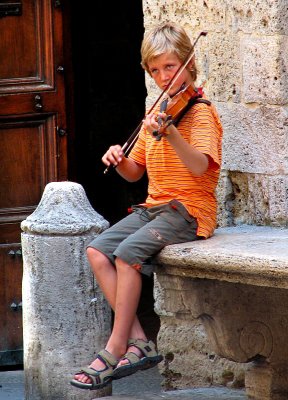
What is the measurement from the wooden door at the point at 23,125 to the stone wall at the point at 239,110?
2.66ft

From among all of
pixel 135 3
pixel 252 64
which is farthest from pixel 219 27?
pixel 135 3

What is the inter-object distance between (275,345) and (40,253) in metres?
1.11

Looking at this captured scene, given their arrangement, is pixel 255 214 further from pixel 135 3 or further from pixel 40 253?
pixel 135 3

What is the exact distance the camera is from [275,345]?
20.4 feet

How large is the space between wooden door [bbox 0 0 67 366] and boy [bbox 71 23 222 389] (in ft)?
5.35

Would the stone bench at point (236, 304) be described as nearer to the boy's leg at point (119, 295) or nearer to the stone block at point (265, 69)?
the boy's leg at point (119, 295)

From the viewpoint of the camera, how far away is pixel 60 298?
20.6 ft

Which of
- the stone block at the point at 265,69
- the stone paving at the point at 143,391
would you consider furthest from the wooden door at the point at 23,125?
the stone block at the point at 265,69

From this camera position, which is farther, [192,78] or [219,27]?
[219,27]

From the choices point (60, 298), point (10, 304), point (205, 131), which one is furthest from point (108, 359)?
point (10, 304)

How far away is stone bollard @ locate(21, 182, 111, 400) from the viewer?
6.28 m

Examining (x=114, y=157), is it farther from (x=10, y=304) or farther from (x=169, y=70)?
(x=10, y=304)

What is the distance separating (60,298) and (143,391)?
3.40 ft

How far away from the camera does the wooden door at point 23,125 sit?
24.6 feet
